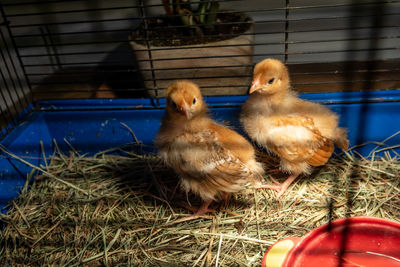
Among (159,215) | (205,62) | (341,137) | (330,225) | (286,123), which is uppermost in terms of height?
(205,62)

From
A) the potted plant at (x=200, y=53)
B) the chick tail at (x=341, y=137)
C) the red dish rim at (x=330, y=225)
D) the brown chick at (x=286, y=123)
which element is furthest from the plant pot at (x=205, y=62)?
the red dish rim at (x=330, y=225)

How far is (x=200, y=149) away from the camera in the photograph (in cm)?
140

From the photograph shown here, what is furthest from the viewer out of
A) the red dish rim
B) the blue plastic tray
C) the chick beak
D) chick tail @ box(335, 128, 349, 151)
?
the blue plastic tray

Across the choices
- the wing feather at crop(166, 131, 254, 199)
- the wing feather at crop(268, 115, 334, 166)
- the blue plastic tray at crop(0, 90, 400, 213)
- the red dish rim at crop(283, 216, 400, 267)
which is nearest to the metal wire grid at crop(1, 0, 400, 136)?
the blue plastic tray at crop(0, 90, 400, 213)

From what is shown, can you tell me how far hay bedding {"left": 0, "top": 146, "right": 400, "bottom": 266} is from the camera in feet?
4.73

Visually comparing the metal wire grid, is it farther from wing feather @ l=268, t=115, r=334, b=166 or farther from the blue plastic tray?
wing feather @ l=268, t=115, r=334, b=166

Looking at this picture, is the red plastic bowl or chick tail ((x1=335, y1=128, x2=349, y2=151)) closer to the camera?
the red plastic bowl

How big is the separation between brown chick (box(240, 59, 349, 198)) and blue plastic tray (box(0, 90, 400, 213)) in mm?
244

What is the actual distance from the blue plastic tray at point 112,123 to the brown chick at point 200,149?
16.9 inches

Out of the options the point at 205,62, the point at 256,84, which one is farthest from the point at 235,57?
the point at 256,84

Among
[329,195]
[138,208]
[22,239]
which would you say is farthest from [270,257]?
[22,239]

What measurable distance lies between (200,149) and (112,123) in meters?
0.81

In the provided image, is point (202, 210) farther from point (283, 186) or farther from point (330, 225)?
point (330, 225)

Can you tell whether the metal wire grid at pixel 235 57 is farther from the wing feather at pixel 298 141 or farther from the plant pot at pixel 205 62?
the wing feather at pixel 298 141
